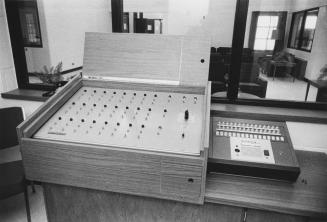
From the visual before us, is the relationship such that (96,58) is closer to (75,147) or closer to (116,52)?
(116,52)

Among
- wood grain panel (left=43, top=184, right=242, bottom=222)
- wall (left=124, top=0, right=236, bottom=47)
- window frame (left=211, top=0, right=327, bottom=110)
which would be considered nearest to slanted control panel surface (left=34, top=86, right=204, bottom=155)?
wood grain panel (left=43, top=184, right=242, bottom=222)

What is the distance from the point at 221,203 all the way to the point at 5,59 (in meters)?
2.16

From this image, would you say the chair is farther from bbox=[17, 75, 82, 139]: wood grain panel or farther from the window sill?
bbox=[17, 75, 82, 139]: wood grain panel

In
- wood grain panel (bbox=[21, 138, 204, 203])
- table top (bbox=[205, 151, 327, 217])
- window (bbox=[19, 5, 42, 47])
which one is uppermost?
window (bbox=[19, 5, 42, 47])

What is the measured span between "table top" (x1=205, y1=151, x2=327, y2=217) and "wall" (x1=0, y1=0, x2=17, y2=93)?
1963mm

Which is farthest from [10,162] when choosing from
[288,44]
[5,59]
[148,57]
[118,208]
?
[288,44]

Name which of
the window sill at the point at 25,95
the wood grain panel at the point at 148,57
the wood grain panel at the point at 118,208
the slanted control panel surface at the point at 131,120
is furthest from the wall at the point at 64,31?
the wood grain panel at the point at 118,208

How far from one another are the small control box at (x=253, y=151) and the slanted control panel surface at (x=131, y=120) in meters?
0.23

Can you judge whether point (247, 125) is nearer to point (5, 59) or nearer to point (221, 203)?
point (221, 203)

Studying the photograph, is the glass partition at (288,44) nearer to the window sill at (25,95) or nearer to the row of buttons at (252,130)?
the row of buttons at (252,130)

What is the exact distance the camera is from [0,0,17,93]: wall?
2203 millimetres

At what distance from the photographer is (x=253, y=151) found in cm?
135

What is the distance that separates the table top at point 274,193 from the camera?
1.12m

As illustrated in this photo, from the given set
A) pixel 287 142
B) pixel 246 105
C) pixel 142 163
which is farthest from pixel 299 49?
pixel 142 163
